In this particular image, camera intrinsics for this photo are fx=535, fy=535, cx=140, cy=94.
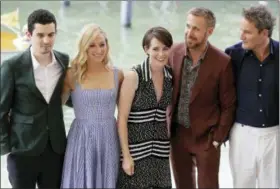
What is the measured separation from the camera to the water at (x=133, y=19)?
21.8 ft

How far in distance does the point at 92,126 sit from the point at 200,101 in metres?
0.55

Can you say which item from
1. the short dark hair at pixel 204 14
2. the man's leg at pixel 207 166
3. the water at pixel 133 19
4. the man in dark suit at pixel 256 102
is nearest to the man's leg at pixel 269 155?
the man in dark suit at pixel 256 102

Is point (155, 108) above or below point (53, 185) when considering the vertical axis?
above

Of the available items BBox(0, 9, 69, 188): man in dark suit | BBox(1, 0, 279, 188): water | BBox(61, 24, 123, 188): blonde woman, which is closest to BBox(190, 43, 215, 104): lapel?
BBox(61, 24, 123, 188): blonde woman

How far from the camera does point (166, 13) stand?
8.32 m

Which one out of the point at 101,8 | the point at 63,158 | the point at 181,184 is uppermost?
the point at 101,8

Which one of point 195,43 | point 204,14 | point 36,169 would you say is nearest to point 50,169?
Result: point 36,169

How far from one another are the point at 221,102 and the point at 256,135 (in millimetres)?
242

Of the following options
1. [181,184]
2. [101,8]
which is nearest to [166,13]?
[101,8]

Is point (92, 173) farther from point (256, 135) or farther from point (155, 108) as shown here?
point (256, 135)

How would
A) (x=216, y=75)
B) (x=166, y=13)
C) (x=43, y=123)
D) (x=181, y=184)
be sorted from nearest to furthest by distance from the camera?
1. (x=43, y=123)
2. (x=216, y=75)
3. (x=181, y=184)
4. (x=166, y=13)

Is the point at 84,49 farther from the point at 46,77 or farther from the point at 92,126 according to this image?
the point at 92,126

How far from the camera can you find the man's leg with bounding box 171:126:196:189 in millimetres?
2732

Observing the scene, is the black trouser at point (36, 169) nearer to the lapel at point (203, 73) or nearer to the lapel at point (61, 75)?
the lapel at point (61, 75)
